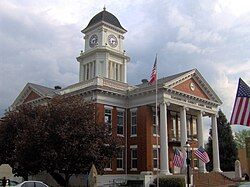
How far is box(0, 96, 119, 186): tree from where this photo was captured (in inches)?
1265

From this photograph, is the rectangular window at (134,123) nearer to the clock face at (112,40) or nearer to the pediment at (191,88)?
the pediment at (191,88)

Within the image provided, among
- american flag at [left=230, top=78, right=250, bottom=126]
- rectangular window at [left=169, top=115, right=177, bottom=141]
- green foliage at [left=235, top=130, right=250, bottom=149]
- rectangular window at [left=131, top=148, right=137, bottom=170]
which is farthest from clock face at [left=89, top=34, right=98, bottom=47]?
green foliage at [left=235, top=130, right=250, bottom=149]

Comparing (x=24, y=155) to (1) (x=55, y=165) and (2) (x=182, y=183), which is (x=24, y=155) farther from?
(2) (x=182, y=183)

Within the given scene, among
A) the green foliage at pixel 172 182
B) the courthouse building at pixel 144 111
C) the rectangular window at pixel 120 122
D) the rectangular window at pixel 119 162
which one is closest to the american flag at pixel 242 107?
the green foliage at pixel 172 182

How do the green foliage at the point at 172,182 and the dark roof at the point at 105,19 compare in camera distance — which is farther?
the dark roof at the point at 105,19

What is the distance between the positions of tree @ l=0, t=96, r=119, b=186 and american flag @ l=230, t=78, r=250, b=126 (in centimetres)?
1529

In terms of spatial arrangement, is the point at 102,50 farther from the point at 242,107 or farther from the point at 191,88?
the point at 242,107

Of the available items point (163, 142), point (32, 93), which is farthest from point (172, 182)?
point (32, 93)

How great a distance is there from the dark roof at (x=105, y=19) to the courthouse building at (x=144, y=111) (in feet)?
12.3

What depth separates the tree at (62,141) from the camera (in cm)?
3212

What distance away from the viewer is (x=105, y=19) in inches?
2157

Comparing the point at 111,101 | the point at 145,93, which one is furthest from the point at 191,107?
the point at 111,101

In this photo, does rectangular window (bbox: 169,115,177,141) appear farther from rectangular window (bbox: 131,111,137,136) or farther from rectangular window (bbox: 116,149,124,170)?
rectangular window (bbox: 116,149,124,170)

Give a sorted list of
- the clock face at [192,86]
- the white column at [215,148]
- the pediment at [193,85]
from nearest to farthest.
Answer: the pediment at [193,85] → the clock face at [192,86] → the white column at [215,148]
